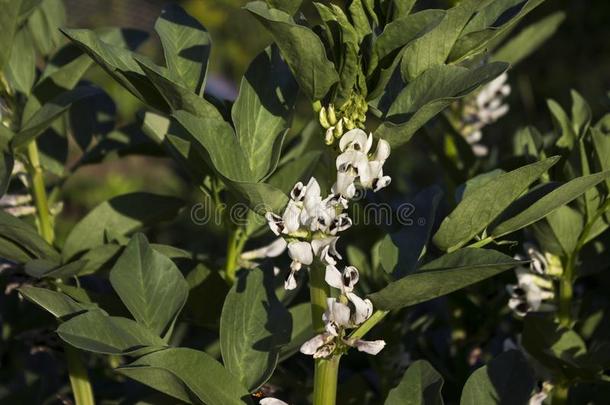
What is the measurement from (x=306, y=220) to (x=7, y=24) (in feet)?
1.58

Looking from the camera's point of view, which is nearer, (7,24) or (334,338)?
(334,338)

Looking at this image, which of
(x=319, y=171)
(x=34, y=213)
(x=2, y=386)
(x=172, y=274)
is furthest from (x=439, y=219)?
(x=2, y=386)

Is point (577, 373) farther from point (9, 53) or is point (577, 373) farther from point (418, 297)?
point (9, 53)

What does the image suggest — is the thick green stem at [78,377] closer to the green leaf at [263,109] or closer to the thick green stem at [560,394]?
the green leaf at [263,109]

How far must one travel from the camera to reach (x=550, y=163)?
2.85ft

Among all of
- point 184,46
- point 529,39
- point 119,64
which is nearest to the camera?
point 119,64

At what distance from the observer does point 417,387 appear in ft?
3.07

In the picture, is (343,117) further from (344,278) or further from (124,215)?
(124,215)

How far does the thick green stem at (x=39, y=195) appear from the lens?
3.96ft

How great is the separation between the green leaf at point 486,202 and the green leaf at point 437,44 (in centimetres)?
13

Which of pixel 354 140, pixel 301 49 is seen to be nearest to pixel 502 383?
pixel 354 140

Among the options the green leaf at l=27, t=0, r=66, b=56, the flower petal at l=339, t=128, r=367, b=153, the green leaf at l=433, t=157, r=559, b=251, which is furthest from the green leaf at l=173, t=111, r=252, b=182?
the green leaf at l=27, t=0, r=66, b=56

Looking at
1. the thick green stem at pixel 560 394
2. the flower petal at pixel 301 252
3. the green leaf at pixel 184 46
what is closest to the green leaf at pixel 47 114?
the green leaf at pixel 184 46
